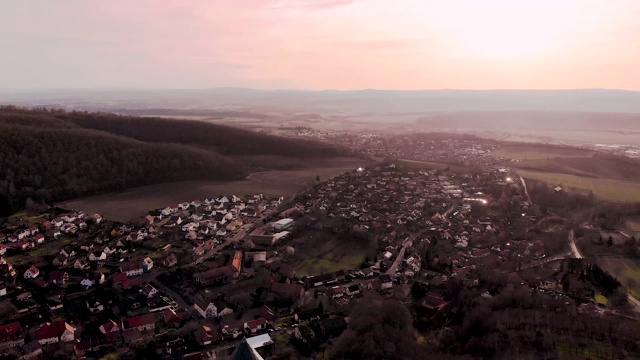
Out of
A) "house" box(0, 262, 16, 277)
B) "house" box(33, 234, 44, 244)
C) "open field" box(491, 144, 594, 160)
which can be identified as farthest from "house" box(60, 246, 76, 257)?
"open field" box(491, 144, 594, 160)

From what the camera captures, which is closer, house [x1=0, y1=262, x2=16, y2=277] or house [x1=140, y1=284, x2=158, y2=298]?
house [x1=140, y1=284, x2=158, y2=298]

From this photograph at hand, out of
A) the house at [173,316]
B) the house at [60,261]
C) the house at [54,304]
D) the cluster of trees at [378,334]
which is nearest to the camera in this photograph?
the cluster of trees at [378,334]

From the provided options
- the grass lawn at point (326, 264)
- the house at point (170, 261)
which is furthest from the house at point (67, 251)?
the grass lawn at point (326, 264)

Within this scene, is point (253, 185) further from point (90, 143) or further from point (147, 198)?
point (90, 143)

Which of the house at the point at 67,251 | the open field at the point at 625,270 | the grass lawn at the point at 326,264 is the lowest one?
the grass lawn at the point at 326,264

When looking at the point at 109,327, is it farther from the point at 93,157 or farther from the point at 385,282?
the point at 93,157

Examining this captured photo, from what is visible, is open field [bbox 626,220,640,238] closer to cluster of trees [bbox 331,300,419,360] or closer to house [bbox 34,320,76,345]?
cluster of trees [bbox 331,300,419,360]

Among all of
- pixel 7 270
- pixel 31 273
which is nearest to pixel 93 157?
pixel 7 270

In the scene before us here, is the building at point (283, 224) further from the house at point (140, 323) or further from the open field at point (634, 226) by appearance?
the open field at point (634, 226)
